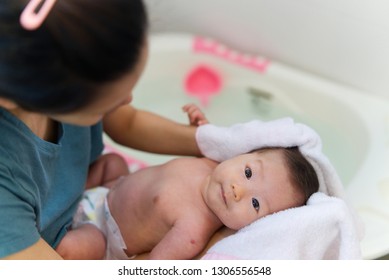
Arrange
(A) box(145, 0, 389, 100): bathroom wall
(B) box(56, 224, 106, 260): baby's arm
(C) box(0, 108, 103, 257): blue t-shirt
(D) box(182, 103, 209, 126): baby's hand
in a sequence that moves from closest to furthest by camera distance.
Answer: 1. (C) box(0, 108, 103, 257): blue t-shirt
2. (B) box(56, 224, 106, 260): baby's arm
3. (D) box(182, 103, 209, 126): baby's hand
4. (A) box(145, 0, 389, 100): bathroom wall

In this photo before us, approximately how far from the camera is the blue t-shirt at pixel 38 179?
0.80 m

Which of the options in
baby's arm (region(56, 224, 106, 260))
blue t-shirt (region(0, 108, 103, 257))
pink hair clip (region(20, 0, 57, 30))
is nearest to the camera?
pink hair clip (region(20, 0, 57, 30))

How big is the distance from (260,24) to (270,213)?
2.57 feet

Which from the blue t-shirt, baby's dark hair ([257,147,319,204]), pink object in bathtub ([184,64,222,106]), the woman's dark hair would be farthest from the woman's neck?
pink object in bathtub ([184,64,222,106])

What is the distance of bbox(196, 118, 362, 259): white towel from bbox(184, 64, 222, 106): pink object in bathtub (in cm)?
67

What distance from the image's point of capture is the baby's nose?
97cm

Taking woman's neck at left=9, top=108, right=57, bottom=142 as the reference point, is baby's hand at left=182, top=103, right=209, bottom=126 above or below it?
below

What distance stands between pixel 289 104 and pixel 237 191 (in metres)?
0.67

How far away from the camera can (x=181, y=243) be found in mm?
997

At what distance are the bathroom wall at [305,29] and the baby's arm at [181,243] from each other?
0.58 m

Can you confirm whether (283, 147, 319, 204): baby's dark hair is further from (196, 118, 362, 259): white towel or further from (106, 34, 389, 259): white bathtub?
(106, 34, 389, 259): white bathtub

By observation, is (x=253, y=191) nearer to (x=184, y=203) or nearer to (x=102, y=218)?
(x=184, y=203)

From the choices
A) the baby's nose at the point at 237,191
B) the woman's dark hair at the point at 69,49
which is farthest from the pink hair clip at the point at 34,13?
the baby's nose at the point at 237,191
